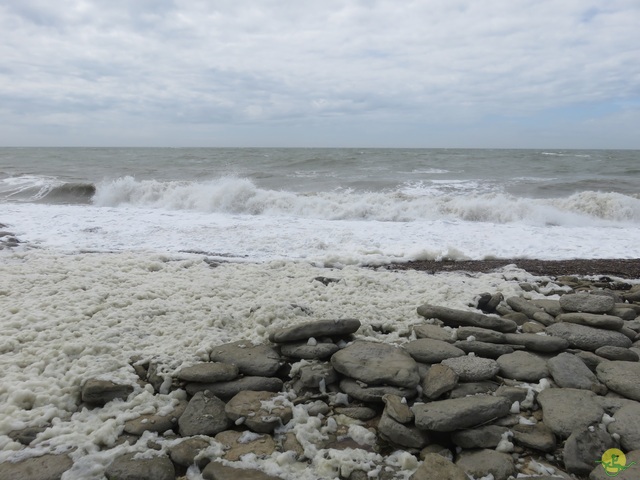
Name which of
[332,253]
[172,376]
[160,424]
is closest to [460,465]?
[160,424]

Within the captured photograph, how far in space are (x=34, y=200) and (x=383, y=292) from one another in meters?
15.9

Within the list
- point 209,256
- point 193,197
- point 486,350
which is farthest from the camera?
point 193,197

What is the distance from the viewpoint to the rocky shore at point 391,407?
2746mm

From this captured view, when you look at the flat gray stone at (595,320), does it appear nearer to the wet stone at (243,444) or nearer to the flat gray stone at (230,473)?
the wet stone at (243,444)

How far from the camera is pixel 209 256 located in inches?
303

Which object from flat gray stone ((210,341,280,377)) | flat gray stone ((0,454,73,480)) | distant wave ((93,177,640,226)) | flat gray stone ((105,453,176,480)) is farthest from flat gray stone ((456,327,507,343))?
distant wave ((93,177,640,226))

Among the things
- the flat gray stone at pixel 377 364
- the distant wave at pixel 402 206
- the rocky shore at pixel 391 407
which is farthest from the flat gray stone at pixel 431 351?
the distant wave at pixel 402 206

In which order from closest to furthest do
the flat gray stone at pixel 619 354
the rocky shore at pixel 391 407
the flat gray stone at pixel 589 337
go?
the rocky shore at pixel 391 407 < the flat gray stone at pixel 619 354 < the flat gray stone at pixel 589 337

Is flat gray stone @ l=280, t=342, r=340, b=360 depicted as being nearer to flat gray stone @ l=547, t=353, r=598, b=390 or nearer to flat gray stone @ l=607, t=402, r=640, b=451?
flat gray stone @ l=547, t=353, r=598, b=390

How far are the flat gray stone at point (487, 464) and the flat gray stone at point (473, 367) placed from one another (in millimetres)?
754

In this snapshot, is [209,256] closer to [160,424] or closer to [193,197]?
[160,424]

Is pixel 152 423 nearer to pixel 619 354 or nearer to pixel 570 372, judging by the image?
pixel 570 372

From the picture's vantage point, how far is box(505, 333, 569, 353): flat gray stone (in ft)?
13.2

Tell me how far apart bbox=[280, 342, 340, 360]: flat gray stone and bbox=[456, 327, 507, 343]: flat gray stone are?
3.81 ft
